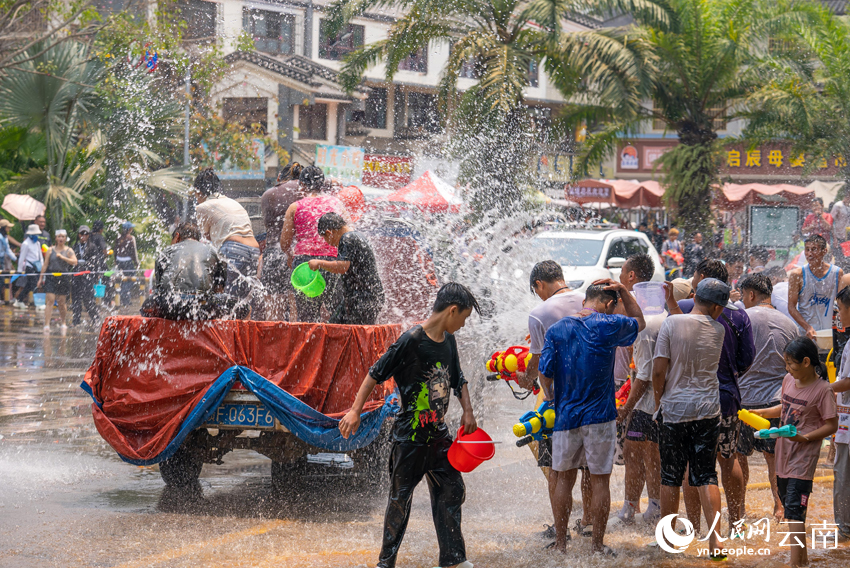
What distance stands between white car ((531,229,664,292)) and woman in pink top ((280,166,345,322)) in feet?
25.0

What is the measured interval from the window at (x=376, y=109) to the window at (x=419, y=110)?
1021mm

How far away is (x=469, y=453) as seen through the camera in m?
4.92

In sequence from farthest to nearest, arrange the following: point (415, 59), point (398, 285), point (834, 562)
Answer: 1. point (415, 59)
2. point (398, 285)
3. point (834, 562)

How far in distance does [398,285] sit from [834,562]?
15.4 ft

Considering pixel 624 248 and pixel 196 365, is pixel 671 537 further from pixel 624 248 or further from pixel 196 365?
pixel 624 248

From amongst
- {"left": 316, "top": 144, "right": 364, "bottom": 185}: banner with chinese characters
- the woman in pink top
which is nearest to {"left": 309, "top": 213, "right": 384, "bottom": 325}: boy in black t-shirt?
the woman in pink top

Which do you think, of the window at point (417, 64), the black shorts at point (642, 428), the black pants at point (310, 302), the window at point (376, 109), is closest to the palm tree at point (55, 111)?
the window at point (376, 109)

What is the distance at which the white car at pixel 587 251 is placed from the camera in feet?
52.9

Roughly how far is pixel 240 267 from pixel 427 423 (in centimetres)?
431

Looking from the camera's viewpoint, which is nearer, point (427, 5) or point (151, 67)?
point (427, 5)

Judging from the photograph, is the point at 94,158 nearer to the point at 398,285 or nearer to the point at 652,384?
the point at 398,285

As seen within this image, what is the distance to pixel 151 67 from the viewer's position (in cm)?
2262

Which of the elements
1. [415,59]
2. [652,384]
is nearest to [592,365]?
[652,384]

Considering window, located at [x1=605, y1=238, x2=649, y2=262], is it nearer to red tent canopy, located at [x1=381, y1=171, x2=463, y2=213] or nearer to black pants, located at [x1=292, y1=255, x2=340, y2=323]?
red tent canopy, located at [x1=381, y1=171, x2=463, y2=213]
